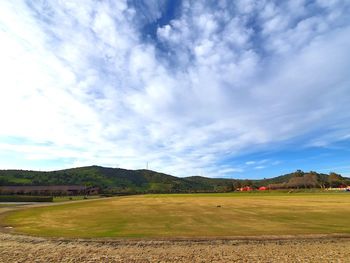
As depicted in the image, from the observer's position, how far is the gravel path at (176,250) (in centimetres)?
1419

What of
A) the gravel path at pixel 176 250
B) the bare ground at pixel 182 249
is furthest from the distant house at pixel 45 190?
the gravel path at pixel 176 250

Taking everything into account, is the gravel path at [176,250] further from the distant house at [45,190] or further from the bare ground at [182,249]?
the distant house at [45,190]

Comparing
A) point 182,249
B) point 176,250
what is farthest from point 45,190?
point 176,250

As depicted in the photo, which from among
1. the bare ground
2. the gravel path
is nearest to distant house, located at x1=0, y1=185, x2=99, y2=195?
the bare ground

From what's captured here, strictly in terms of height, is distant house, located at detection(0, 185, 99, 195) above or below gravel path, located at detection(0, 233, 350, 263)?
above

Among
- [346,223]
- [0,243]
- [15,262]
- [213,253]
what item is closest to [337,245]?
[213,253]

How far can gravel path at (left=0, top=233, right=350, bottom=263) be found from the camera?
Answer: 46.5 ft

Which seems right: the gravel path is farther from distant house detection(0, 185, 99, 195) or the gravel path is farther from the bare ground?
distant house detection(0, 185, 99, 195)

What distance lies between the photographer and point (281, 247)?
16.5m

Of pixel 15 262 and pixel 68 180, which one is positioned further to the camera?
pixel 68 180

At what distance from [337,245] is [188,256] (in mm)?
8212

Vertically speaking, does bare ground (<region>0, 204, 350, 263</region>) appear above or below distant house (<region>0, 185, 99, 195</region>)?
below

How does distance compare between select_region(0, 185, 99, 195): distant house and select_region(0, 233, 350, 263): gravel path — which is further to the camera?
select_region(0, 185, 99, 195): distant house

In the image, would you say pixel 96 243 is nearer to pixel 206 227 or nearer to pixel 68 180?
pixel 206 227
